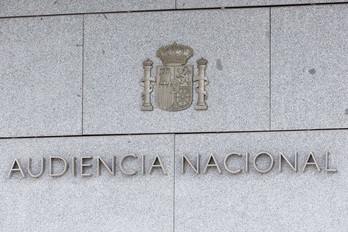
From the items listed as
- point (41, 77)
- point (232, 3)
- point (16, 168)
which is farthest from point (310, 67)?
point (16, 168)

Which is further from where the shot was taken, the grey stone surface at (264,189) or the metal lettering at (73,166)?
the metal lettering at (73,166)

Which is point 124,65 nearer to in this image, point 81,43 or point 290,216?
point 81,43

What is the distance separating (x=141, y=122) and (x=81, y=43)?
1033 mm

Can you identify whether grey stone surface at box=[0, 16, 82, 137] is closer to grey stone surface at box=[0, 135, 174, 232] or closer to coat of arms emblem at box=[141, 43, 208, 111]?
grey stone surface at box=[0, 135, 174, 232]

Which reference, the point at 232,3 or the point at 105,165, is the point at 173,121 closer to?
the point at 105,165

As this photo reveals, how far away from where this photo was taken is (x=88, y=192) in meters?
14.1

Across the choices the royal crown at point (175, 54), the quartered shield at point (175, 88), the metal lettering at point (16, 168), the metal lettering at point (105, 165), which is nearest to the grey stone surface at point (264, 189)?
the quartered shield at point (175, 88)

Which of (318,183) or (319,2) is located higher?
(319,2)

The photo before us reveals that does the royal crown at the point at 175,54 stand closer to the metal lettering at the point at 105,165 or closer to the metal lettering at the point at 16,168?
the metal lettering at the point at 105,165

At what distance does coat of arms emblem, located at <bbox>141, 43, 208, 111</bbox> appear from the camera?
555 inches

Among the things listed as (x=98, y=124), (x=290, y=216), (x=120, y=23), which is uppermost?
(x=120, y=23)

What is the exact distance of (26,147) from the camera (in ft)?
47.0

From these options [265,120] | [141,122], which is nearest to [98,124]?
[141,122]

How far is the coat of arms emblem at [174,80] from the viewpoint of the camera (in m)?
14.1
